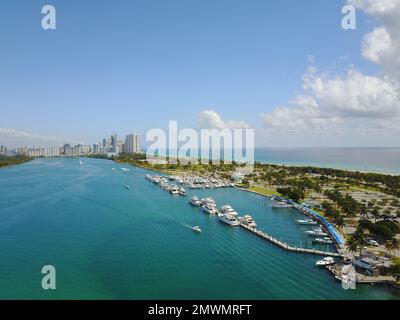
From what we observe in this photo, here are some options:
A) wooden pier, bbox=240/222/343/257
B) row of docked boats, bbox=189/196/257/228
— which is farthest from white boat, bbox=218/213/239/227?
wooden pier, bbox=240/222/343/257

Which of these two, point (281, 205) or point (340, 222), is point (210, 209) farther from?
point (340, 222)

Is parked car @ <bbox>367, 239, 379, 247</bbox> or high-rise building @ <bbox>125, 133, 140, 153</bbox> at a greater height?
high-rise building @ <bbox>125, 133, 140, 153</bbox>

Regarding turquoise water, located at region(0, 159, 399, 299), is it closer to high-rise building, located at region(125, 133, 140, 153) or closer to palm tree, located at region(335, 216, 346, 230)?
palm tree, located at region(335, 216, 346, 230)

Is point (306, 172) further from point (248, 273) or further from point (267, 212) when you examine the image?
point (248, 273)

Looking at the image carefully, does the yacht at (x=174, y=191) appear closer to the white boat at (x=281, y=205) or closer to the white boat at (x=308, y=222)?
the white boat at (x=281, y=205)
